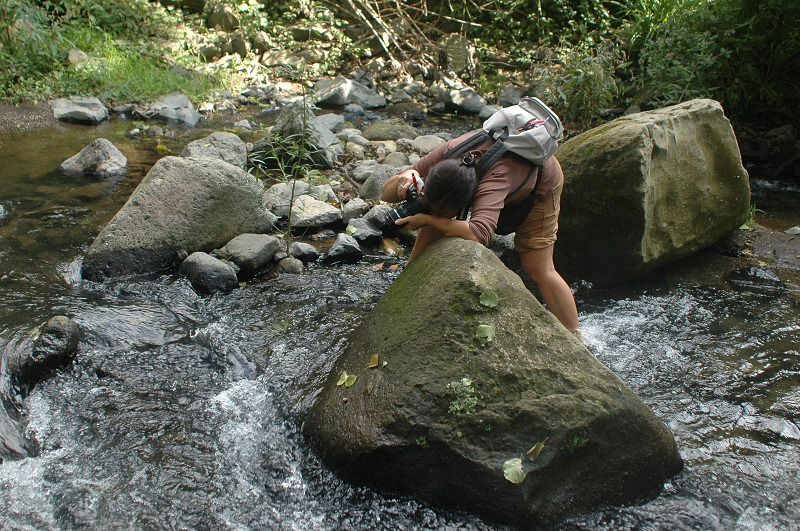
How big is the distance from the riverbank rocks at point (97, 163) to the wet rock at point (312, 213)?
2.52 meters

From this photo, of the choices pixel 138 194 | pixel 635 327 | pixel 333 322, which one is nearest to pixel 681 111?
pixel 635 327

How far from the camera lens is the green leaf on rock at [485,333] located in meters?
2.62

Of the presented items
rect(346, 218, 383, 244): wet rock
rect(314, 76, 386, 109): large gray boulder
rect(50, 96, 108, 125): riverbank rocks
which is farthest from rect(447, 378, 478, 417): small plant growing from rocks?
rect(314, 76, 386, 109): large gray boulder

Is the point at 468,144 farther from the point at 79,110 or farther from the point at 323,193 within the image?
the point at 79,110

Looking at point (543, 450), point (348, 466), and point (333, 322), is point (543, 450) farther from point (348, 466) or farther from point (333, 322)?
point (333, 322)

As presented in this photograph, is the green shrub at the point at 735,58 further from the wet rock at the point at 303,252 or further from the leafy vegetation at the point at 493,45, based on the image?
the wet rock at the point at 303,252

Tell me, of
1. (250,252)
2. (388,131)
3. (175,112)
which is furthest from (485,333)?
(175,112)

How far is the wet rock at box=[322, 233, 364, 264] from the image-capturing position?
16.3 ft

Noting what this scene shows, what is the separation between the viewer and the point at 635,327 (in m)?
4.13

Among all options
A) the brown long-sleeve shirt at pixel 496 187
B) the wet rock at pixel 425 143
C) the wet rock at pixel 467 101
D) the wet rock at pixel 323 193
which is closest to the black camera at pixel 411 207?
the brown long-sleeve shirt at pixel 496 187

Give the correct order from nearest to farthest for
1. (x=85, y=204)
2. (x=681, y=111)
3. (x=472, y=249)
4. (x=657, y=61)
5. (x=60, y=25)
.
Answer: (x=472, y=249), (x=681, y=111), (x=85, y=204), (x=657, y=61), (x=60, y=25)

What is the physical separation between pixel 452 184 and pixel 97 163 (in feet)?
17.4

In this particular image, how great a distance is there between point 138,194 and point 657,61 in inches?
269

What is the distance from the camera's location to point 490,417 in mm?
2463
